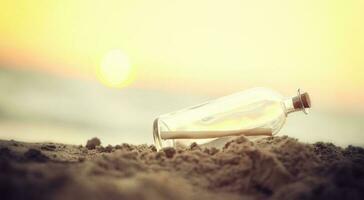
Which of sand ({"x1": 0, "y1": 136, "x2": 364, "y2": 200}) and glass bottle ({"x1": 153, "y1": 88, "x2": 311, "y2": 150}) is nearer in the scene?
sand ({"x1": 0, "y1": 136, "x2": 364, "y2": 200})

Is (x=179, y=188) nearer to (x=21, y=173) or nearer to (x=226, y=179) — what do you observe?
(x=226, y=179)

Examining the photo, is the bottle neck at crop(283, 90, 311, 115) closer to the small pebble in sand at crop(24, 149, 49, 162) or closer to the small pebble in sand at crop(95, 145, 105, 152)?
the small pebble in sand at crop(95, 145, 105, 152)

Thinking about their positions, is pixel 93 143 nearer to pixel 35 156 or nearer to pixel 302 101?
pixel 35 156

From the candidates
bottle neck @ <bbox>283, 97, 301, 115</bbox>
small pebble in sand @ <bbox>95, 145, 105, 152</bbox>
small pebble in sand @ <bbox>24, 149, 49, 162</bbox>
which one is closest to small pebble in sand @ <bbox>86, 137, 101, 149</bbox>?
small pebble in sand @ <bbox>95, 145, 105, 152</bbox>

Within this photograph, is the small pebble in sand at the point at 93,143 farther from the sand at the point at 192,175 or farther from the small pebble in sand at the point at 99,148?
the sand at the point at 192,175

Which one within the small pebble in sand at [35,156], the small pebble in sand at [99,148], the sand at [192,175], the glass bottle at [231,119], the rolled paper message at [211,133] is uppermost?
the glass bottle at [231,119]

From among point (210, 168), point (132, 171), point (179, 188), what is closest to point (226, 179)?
point (210, 168)

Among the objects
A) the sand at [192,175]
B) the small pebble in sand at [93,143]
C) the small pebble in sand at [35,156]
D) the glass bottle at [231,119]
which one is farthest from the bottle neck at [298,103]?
the small pebble in sand at [35,156]
